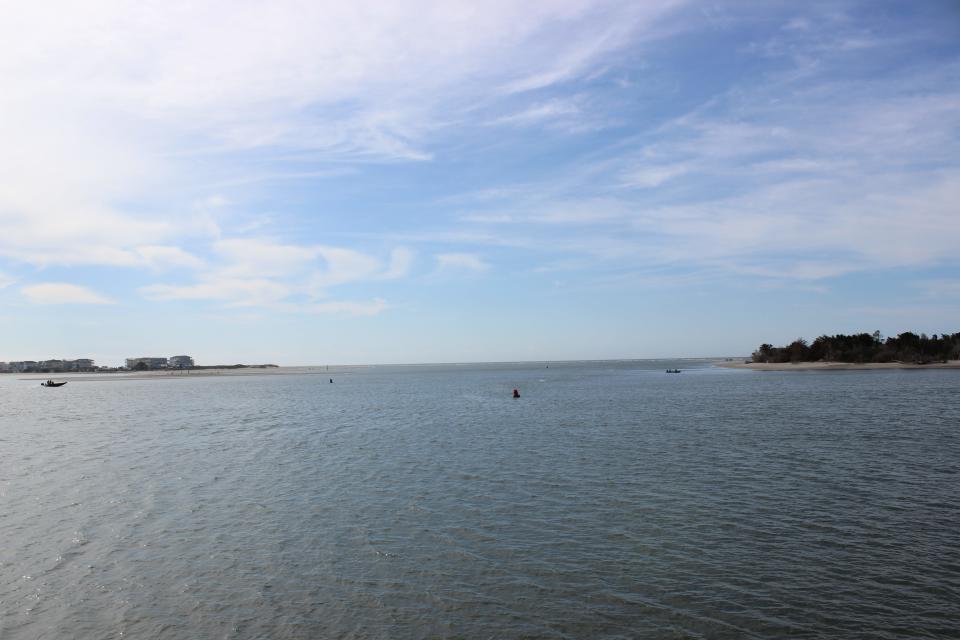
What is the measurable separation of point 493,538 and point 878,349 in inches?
6570

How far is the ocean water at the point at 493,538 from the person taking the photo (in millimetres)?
11820

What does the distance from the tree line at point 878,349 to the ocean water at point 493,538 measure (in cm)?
13218

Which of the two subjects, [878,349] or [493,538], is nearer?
[493,538]

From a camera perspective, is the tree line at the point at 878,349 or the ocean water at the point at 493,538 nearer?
the ocean water at the point at 493,538

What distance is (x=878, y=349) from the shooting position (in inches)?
5837

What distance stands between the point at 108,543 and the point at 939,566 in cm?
2252

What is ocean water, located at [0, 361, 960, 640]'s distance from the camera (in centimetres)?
1182

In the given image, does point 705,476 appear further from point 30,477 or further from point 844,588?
point 30,477

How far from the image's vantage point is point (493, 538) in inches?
664

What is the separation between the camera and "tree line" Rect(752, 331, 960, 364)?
140750 mm

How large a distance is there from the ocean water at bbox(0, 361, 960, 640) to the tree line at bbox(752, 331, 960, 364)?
132176mm

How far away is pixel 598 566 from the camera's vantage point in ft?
47.4

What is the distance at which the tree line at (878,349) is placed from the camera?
14075cm

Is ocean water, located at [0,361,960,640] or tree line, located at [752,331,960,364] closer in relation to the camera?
ocean water, located at [0,361,960,640]
